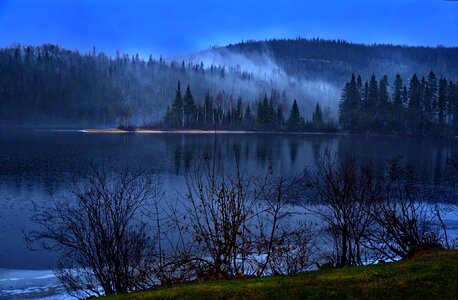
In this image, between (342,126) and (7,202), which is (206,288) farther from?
(342,126)

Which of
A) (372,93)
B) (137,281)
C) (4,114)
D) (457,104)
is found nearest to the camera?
(137,281)

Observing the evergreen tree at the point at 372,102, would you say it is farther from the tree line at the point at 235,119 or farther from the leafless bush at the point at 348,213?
the leafless bush at the point at 348,213

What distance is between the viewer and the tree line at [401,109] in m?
121

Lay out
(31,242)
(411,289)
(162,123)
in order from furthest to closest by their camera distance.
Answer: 1. (162,123)
2. (31,242)
3. (411,289)

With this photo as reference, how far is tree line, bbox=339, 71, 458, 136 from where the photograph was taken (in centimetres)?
12056

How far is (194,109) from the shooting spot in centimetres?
13525

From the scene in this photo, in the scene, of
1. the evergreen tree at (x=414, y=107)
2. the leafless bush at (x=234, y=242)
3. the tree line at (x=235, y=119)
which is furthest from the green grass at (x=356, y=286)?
the evergreen tree at (x=414, y=107)

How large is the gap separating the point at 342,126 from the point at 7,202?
116 meters

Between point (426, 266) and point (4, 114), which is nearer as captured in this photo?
point (426, 266)

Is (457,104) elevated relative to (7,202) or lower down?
elevated

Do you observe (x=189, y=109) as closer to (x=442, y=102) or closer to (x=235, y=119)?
(x=235, y=119)

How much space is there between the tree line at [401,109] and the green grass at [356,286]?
118125 millimetres

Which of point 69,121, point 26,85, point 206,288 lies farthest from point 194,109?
point 206,288

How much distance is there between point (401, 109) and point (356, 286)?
422 feet
